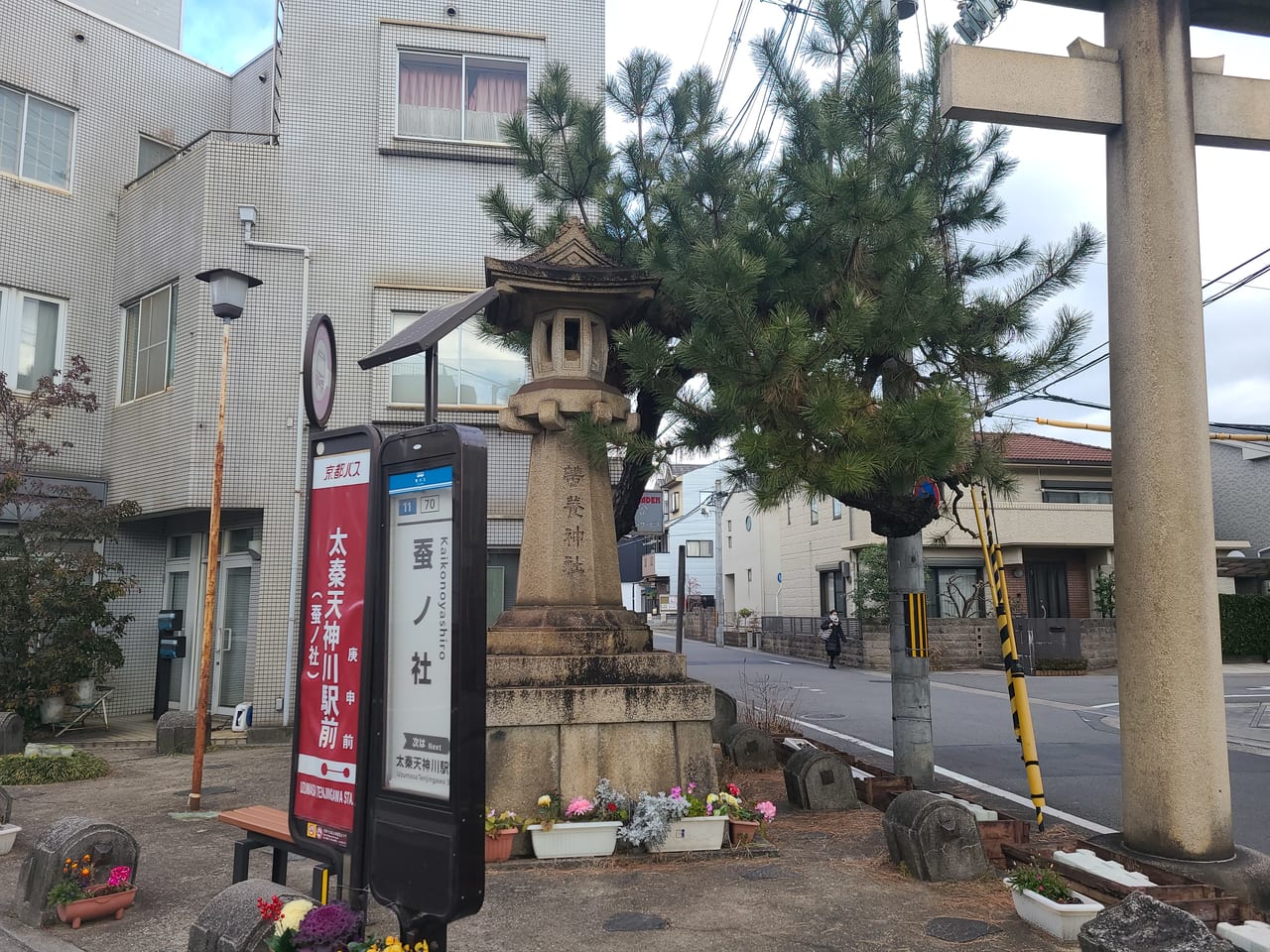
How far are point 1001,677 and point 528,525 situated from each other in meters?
18.5

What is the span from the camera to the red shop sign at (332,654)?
11.8ft

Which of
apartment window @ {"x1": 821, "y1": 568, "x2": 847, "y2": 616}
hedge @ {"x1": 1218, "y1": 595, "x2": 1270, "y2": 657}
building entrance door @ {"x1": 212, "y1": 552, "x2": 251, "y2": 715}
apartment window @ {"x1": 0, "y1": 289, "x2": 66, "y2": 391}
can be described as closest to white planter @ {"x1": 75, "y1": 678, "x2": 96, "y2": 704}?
building entrance door @ {"x1": 212, "y1": 552, "x2": 251, "y2": 715}

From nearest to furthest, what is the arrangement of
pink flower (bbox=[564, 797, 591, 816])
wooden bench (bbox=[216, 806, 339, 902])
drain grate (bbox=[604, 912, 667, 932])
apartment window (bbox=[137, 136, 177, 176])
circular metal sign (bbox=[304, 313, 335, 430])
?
circular metal sign (bbox=[304, 313, 335, 430]) → wooden bench (bbox=[216, 806, 339, 902]) → drain grate (bbox=[604, 912, 667, 932]) → pink flower (bbox=[564, 797, 591, 816]) → apartment window (bbox=[137, 136, 177, 176])

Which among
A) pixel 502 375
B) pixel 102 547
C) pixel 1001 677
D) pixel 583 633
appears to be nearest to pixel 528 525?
pixel 583 633

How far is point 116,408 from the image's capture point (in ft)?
47.6

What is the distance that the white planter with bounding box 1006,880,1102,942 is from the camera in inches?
191

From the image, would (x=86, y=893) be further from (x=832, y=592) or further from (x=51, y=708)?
(x=832, y=592)

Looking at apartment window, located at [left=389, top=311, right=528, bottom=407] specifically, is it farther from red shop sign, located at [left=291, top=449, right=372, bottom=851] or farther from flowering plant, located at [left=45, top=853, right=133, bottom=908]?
red shop sign, located at [left=291, top=449, right=372, bottom=851]

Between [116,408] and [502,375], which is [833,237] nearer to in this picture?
[502,375]

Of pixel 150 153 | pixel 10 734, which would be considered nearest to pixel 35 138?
pixel 150 153

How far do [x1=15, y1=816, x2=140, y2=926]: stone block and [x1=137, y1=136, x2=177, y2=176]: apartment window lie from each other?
13.0m

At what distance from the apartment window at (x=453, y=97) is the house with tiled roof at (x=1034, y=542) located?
49.7 feet

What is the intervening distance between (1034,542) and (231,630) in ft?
70.9

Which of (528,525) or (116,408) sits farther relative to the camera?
(116,408)
